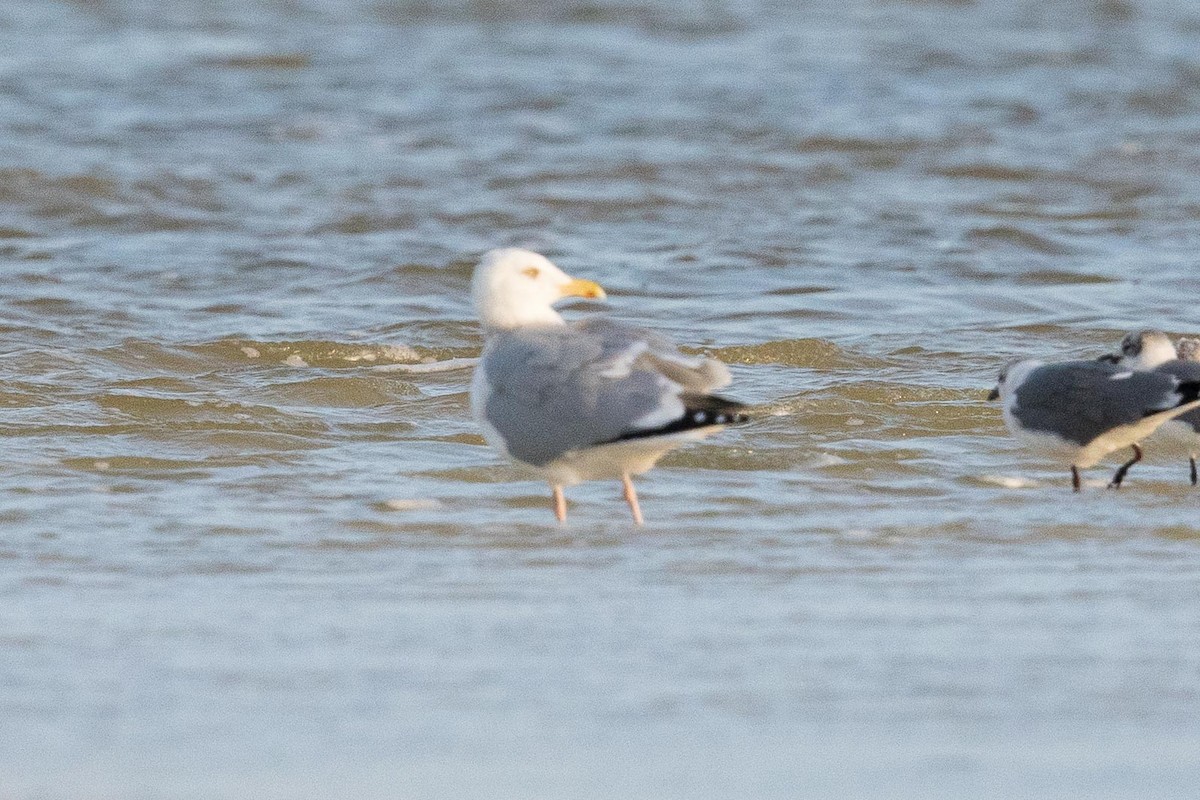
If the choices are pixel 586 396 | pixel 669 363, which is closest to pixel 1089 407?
pixel 669 363

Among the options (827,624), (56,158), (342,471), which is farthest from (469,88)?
(827,624)

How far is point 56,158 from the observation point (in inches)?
577

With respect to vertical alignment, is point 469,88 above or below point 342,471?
above

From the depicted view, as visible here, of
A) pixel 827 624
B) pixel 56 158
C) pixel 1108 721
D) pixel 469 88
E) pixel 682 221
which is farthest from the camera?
pixel 469 88

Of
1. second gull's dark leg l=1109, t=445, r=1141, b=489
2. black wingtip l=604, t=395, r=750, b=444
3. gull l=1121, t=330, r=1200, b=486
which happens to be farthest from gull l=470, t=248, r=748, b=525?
gull l=1121, t=330, r=1200, b=486

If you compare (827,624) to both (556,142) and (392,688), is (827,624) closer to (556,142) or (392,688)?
(392,688)

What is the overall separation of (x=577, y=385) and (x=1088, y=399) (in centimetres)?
182

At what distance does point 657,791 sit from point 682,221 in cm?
991

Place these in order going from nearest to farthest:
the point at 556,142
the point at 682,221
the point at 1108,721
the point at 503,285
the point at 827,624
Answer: the point at 1108,721 < the point at 827,624 < the point at 503,285 < the point at 682,221 < the point at 556,142

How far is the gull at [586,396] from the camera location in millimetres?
5402

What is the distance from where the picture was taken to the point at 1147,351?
6977 mm

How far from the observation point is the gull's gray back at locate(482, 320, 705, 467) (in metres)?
5.45

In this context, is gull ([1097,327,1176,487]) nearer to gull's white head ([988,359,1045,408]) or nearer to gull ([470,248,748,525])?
gull's white head ([988,359,1045,408])

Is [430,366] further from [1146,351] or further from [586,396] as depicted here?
[586,396]
